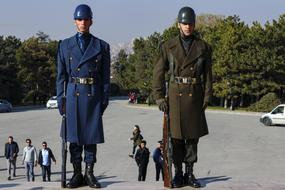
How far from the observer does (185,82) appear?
7.36 meters

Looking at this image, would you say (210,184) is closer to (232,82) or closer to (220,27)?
(232,82)

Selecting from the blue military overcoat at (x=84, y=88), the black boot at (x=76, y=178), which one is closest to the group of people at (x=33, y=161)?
the black boot at (x=76, y=178)

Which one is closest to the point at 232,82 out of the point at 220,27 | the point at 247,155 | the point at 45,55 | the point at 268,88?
the point at 268,88

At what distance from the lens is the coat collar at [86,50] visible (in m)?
7.15

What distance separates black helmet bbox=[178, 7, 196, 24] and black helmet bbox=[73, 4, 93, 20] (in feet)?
4.02

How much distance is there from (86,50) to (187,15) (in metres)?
1.44

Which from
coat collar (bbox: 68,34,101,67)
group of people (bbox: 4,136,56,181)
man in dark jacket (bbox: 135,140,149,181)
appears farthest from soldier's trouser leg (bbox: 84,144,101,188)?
group of people (bbox: 4,136,56,181)

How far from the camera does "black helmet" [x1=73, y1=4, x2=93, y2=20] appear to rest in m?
7.07

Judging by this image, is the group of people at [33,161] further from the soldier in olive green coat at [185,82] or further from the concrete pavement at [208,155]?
the soldier in olive green coat at [185,82]

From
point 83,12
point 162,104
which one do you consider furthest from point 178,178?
point 83,12

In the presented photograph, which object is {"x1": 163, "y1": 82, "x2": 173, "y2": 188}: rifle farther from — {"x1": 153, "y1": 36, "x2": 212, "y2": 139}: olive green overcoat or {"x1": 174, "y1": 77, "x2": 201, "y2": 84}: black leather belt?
{"x1": 174, "y1": 77, "x2": 201, "y2": 84}: black leather belt

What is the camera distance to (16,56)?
2739 inches

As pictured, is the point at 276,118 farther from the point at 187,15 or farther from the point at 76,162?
the point at 76,162

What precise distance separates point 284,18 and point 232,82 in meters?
10.1
